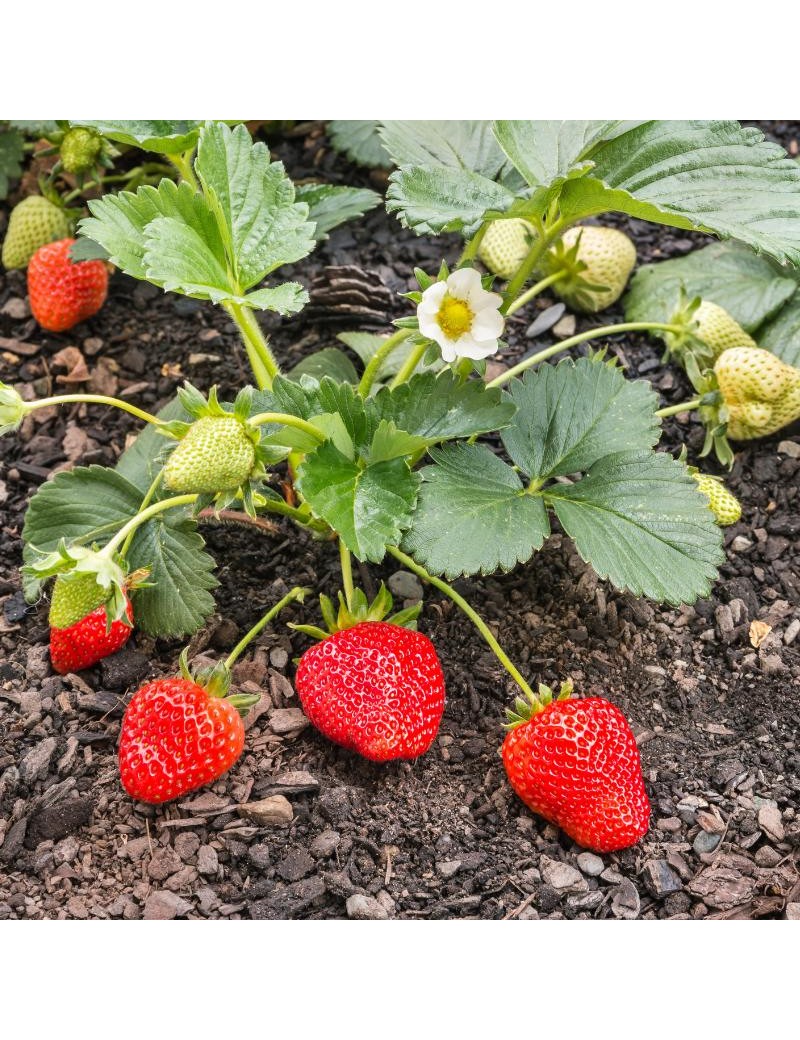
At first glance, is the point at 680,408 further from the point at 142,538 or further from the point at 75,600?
the point at 75,600

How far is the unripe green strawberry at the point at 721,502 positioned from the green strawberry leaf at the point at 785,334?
0.30 meters

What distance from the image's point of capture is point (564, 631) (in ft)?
5.94

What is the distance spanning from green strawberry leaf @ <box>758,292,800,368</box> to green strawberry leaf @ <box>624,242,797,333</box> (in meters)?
0.01

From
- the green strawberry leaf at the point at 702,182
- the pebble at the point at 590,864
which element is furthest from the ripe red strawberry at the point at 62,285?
the pebble at the point at 590,864

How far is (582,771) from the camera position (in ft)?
4.97

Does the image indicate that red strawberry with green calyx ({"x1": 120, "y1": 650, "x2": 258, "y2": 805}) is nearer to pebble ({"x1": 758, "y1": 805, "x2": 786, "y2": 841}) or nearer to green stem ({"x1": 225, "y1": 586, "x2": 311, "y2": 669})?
green stem ({"x1": 225, "y1": 586, "x2": 311, "y2": 669})

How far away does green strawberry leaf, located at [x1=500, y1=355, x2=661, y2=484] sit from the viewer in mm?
1685

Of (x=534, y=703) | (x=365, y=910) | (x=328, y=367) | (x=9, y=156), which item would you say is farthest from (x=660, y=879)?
(x=9, y=156)

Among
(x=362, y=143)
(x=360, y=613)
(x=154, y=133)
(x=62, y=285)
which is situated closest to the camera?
(x=360, y=613)

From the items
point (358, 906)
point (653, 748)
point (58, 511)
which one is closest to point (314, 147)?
point (58, 511)

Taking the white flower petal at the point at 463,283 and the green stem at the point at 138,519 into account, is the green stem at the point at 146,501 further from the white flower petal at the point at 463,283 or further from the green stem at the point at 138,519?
the white flower petal at the point at 463,283

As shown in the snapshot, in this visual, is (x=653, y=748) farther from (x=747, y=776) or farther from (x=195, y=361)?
(x=195, y=361)

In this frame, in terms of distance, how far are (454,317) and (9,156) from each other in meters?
1.16

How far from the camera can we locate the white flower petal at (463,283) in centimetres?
156
